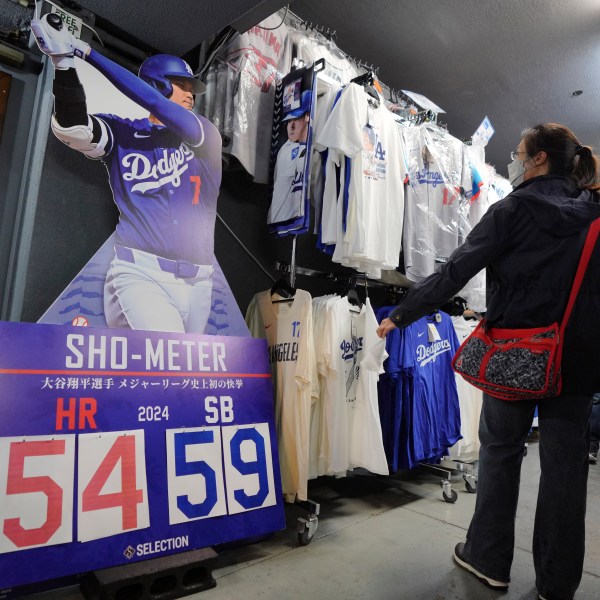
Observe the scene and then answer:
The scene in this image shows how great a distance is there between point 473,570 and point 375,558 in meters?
0.35

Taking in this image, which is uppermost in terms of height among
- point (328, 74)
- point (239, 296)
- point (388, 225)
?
point (328, 74)

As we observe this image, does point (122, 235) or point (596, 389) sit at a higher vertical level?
point (122, 235)

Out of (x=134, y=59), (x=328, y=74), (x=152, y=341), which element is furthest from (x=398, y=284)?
(x=134, y=59)

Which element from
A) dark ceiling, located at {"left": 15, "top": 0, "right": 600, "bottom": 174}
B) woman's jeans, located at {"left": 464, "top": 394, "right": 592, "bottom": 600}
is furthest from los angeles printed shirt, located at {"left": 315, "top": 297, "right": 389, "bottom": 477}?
dark ceiling, located at {"left": 15, "top": 0, "right": 600, "bottom": 174}

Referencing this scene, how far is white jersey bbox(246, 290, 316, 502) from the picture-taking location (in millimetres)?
1898

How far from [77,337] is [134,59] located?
1.35 meters

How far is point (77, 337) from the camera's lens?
4.75 ft

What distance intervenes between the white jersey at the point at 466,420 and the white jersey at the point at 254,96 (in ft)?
5.50

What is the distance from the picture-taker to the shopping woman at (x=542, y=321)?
131 cm

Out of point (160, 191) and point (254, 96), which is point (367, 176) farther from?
point (160, 191)

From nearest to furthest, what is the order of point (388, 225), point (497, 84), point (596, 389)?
point (596, 389) → point (388, 225) → point (497, 84)

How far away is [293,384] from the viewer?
198cm

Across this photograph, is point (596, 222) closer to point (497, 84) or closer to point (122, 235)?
point (122, 235)

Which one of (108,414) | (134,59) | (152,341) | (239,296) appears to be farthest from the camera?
(239,296)
